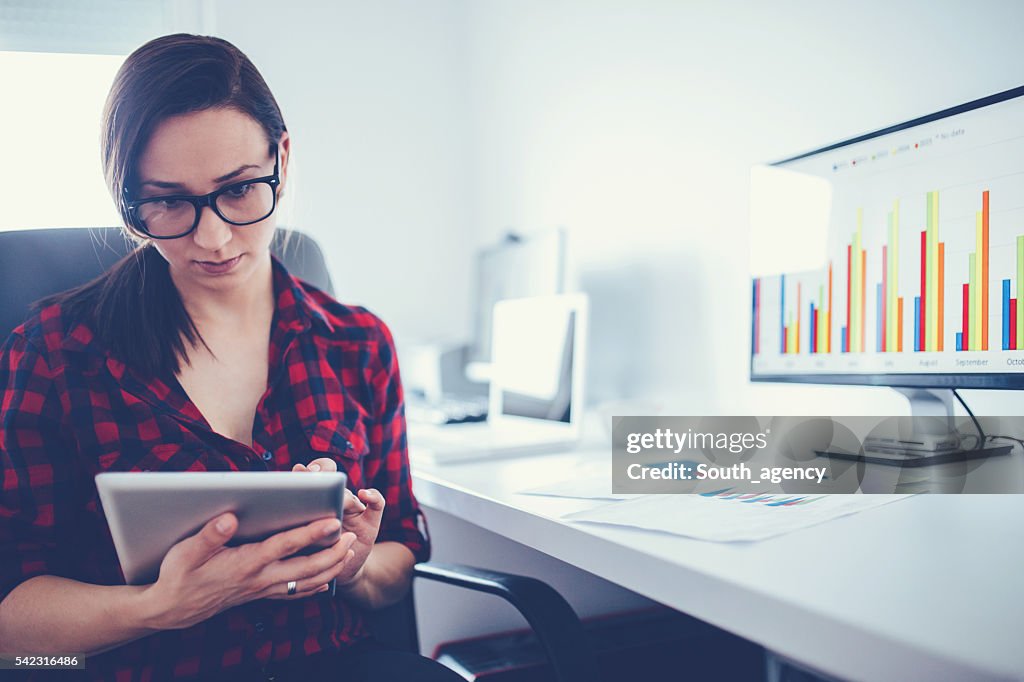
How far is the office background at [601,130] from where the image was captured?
1.18 m

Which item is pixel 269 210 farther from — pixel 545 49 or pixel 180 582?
pixel 545 49

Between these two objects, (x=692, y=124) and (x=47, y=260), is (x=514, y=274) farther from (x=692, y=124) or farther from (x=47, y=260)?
(x=47, y=260)

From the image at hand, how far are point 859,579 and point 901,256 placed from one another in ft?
1.75

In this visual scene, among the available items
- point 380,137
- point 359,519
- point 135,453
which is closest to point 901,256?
point 359,519

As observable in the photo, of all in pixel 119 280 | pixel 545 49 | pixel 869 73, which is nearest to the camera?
pixel 119 280

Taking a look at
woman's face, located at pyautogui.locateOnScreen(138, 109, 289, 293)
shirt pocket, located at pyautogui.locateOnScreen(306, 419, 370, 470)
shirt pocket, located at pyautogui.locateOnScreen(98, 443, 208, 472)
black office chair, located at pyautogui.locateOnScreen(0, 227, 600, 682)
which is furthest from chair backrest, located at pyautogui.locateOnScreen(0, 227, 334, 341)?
shirt pocket, located at pyautogui.locateOnScreen(306, 419, 370, 470)

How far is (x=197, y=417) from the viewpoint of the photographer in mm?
935

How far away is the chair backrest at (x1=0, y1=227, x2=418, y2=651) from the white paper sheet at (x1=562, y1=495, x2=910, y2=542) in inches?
12.5

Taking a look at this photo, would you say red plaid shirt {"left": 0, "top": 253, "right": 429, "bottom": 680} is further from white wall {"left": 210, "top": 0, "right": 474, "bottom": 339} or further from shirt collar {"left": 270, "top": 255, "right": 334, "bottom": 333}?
white wall {"left": 210, "top": 0, "right": 474, "bottom": 339}

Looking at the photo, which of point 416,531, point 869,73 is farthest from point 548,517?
point 869,73

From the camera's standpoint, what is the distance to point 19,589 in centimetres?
81

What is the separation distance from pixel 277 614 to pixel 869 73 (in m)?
1.12

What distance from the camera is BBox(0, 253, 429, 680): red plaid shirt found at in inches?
33.4

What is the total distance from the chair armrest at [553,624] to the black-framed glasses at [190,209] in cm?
55
